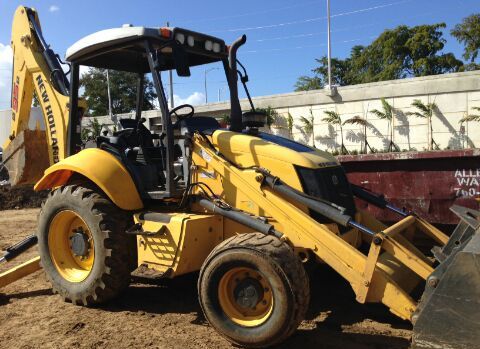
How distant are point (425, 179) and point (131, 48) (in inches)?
152

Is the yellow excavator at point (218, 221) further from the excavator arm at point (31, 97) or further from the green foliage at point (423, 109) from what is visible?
the green foliage at point (423, 109)

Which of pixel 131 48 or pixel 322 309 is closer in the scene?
pixel 322 309

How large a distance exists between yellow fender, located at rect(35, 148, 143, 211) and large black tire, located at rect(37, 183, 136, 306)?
16 centimetres

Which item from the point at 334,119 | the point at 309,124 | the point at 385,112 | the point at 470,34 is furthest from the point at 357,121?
the point at 470,34

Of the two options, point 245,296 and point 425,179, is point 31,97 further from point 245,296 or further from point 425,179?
point 425,179

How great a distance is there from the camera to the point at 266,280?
11.7 feet

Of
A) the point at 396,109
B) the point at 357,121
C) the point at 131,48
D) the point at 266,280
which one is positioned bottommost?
the point at 266,280

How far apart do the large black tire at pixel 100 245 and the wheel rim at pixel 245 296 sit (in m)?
1.25

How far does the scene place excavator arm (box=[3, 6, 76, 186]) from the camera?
569 centimetres

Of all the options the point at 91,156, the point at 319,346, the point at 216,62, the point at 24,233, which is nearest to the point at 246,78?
the point at 216,62

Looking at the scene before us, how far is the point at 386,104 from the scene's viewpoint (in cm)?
2008

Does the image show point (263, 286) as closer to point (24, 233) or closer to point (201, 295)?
point (201, 295)

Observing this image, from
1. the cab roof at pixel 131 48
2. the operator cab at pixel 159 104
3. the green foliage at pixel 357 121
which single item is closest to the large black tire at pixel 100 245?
the operator cab at pixel 159 104

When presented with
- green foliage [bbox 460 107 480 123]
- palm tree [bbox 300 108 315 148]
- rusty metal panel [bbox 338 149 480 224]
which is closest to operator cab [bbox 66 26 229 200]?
rusty metal panel [bbox 338 149 480 224]
